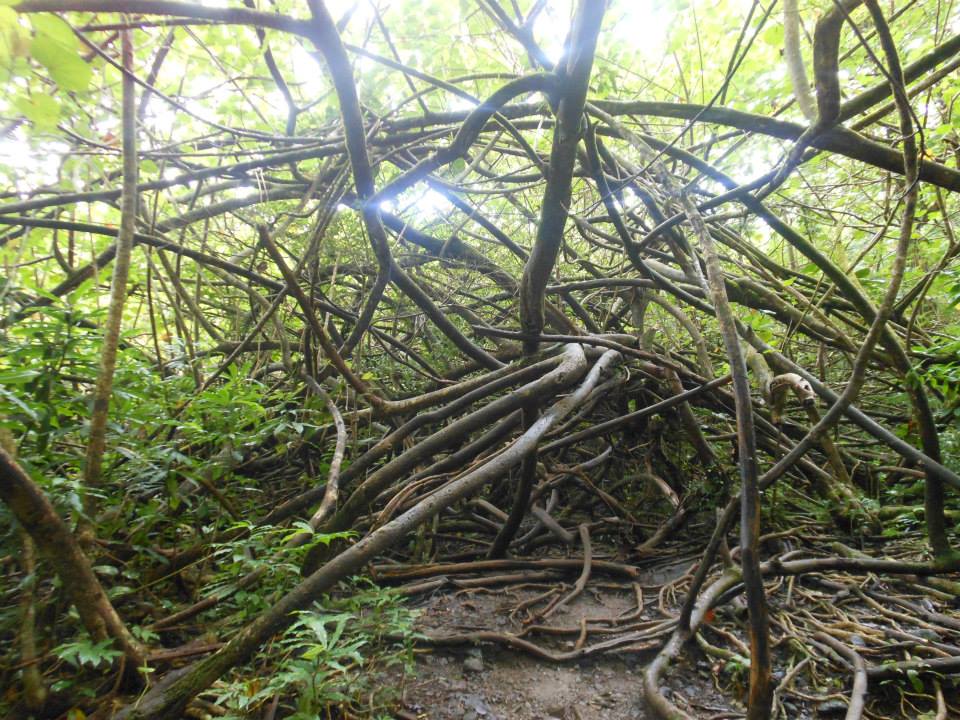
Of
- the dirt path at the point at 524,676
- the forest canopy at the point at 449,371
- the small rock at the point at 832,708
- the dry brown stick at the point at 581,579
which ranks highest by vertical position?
the forest canopy at the point at 449,371

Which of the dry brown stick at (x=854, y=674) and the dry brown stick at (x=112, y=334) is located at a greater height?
A: the dry brown stick at (x=112, y=334)

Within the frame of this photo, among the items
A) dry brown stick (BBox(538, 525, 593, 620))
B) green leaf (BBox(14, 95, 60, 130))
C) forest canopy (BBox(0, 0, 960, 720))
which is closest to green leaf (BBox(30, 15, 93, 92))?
forest canopy (BBox(0, 0, 960, 720))

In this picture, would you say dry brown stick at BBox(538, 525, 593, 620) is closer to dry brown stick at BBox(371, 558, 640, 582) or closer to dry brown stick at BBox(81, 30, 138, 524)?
dry brown stick at BBox(371, 558, 640, 582)

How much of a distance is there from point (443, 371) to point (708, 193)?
5.92 feet

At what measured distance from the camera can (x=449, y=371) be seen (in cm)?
291

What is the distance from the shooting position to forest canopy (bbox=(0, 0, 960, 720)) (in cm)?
119

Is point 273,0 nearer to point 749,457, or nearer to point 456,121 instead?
point 456,121

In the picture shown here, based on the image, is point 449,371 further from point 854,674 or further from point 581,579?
point 854,674

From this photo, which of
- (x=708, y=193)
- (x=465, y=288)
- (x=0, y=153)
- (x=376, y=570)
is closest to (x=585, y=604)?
(x=376, y=570)

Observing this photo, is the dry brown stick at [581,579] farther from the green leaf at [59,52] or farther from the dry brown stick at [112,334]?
the green leaf at [59,52]

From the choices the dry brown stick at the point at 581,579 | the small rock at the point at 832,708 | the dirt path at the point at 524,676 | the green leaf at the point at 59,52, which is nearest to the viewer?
the green leaf at the point at 59,52

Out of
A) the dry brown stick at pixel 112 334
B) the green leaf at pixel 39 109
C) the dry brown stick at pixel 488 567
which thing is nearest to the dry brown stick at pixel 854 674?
the dry brown stick at pixel 488 567

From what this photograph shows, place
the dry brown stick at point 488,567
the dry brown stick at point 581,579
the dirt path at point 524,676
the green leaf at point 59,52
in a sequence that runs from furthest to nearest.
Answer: the dry brown stick at point 488,567 < the dry brown stick at point 581,579 < the dirt path at point 524,676 < the green leaf at point 59,52

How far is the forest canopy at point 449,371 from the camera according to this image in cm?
119
